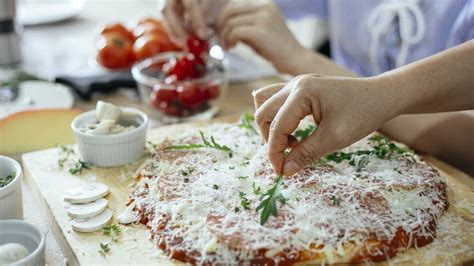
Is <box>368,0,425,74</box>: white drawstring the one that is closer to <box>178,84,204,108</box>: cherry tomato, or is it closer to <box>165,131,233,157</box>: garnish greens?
<box>178,84,204,108</box>: cherry tomato

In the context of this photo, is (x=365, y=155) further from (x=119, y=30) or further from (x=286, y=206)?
(x=119, y=30)

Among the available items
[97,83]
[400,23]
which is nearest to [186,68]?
[97,83]

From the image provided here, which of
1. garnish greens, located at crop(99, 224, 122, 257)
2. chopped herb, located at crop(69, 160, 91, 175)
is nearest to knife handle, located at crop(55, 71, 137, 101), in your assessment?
chopped herb, located at crop(69, 160, 91, 175)

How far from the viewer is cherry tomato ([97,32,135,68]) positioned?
8.02 feet

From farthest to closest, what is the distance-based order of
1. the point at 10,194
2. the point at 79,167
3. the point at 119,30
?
the point at 119,30
the point at 79,167
the point at 10,194

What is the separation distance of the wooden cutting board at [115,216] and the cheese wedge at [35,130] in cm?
15

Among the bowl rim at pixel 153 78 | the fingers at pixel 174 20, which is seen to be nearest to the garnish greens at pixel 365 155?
the bowl rim at pixel 153 78

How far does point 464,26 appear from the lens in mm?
1776

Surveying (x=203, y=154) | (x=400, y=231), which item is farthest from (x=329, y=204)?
(x=203, y=154)

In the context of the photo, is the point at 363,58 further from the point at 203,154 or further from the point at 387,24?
the point at 203,154

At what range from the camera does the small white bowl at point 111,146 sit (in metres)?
1.58

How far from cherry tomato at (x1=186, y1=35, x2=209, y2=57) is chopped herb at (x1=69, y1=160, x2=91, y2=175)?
2.36 ft

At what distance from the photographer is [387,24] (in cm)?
214

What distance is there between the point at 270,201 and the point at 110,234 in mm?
354
